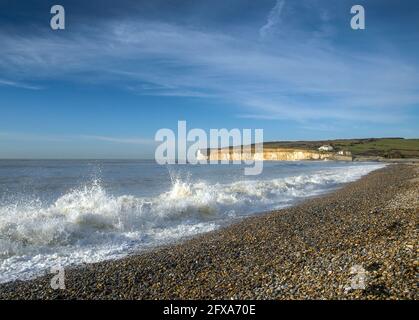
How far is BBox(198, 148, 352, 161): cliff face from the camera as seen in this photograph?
15588 centimetres

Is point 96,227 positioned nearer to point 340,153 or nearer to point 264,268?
point 264,268

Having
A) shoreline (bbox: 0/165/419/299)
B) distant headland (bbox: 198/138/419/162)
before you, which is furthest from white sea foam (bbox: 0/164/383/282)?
distant headland (bbox: 198/138/419/162)

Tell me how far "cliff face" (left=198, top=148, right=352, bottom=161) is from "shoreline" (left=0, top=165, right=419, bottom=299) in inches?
5470

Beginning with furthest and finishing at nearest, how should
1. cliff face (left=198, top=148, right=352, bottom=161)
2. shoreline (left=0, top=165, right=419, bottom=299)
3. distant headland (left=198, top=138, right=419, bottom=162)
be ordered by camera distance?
cliff face (left=198, top=148, right=352, bottom=161)
distant headland (left=198, top=138, right=419, bottom=162)
shoreline (left=0, top=165, right=419, bottom=299)

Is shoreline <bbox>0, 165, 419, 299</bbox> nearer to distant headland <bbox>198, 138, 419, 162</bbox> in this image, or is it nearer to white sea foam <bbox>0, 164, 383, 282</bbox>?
white sea foam <bbox>0, 164, 383, 282</bbox>

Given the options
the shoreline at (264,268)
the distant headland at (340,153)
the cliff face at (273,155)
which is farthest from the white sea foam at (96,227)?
the cliff face at (273,155)

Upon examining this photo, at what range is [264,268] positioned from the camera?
8.93m

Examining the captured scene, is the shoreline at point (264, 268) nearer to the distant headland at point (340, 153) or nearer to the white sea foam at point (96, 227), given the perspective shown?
the white sea foam at point (96, 227)

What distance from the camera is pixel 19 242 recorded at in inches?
513

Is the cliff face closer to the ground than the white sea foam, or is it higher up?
higher up

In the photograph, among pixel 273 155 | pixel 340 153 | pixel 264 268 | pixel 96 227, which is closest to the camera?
pixel 264 268

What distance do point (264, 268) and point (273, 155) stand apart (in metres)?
172

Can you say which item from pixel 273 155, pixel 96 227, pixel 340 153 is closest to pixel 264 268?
pixel 96 227
